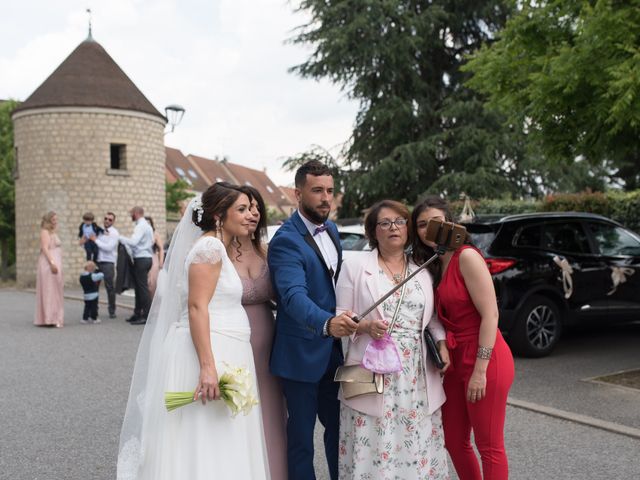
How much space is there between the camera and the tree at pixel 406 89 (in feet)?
76.9

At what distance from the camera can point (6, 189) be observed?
36969 mm

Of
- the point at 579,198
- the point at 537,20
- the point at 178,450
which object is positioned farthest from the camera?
the point at 579,198

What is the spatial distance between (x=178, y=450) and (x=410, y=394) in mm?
1172

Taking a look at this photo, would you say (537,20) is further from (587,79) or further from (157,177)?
(157,177)

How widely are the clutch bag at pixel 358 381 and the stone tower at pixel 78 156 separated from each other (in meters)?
24.9

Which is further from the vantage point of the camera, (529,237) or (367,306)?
(529,237)

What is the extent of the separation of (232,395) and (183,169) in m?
64.1

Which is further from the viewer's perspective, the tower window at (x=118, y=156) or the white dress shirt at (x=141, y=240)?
the tower window at (x=118, y=156)

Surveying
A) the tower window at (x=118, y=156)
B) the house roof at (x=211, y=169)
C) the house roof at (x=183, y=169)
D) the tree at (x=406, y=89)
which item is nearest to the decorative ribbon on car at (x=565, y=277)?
the tree at (x=406, y=89)

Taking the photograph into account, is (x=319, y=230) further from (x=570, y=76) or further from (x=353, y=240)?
(x=353, y=240)

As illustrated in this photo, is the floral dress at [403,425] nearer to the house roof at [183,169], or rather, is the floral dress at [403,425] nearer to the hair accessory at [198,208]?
the hair accessory at [198,208]

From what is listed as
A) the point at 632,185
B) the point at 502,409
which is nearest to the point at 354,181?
the point at 632,185

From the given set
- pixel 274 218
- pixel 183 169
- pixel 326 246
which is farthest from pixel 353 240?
pixel 183 169

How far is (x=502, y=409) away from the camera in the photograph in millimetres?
3445
